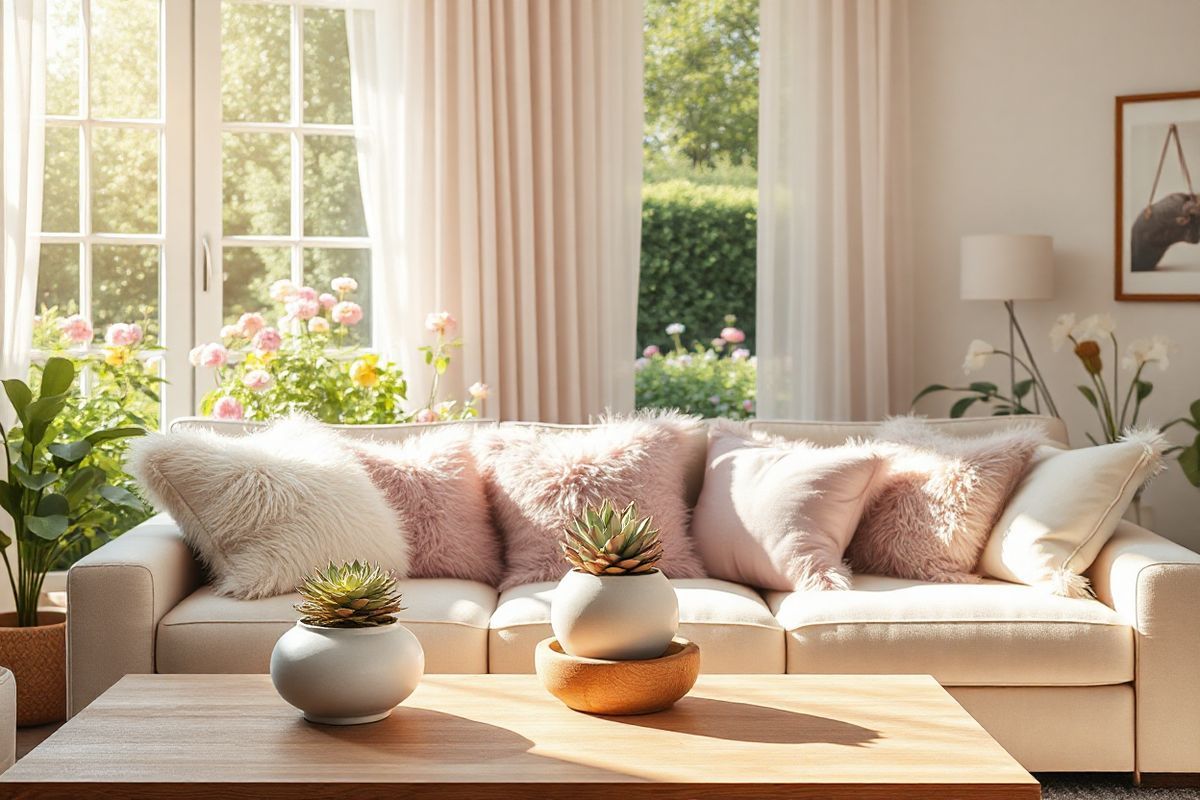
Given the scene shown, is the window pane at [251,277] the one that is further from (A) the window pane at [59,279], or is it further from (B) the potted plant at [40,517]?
(B) the potted plant at [40,517]

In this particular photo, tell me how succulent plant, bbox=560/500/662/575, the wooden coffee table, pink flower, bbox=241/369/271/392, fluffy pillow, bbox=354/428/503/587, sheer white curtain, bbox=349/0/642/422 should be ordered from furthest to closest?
1. sheer white curtain, bbox=349/0/642/422
2. pink flower, bbox=241/369/271/392
3. fluffy pillow, bbox=354/428/503/587
4. succulent plant, bbox=560/500/662/575
5. the wooden coffee table

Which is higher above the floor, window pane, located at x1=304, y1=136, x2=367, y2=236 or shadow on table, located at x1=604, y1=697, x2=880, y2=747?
window pane, located at x1=304, y1=136, x2=367, y2=236

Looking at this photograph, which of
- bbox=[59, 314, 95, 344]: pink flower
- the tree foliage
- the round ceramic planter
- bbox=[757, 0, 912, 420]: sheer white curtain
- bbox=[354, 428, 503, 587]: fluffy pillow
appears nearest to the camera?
bbox=[354, 428, 503, 587]: fluffy pillow

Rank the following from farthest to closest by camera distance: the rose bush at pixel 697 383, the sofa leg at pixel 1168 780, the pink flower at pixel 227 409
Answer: the rose bush at pixel 697 383, the pink flower at pixel 227 409, the sofa leg at pixel 1168 780

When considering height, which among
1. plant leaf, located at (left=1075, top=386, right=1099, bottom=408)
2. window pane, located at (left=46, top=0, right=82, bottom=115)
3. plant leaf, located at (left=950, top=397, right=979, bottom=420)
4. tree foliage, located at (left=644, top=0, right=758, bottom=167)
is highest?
tree foliage, located at (left=644, top=0, right=758, bottom=167)

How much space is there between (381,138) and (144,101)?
0.87 meters

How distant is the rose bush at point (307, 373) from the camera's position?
156 inches

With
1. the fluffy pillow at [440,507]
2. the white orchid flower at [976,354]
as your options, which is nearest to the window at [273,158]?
the fluffy pillow at [440,507]

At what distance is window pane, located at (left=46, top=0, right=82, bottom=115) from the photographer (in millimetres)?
4273

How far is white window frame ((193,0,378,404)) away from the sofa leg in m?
3.09

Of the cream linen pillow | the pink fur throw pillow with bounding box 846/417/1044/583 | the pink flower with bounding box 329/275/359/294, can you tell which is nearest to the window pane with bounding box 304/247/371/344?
the pink flower with bounding box 329/275/359/294

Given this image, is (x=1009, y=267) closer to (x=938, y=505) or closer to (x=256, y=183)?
(x=938, y=505)

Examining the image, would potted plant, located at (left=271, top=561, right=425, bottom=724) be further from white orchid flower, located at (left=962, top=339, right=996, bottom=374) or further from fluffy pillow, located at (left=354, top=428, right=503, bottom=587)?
white orchid flower, located at (left=962, top=339, right=996, bottom=374)

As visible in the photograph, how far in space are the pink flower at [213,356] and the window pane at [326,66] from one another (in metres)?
1.04
